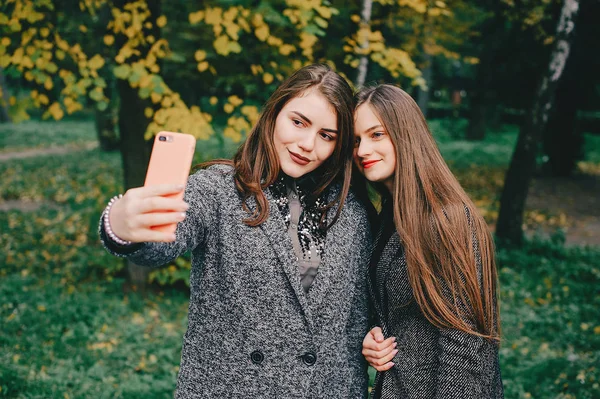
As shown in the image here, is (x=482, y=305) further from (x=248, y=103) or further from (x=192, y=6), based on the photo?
(x=192, y=6)

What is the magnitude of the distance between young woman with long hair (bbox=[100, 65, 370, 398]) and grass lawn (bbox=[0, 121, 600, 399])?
0.74 metres

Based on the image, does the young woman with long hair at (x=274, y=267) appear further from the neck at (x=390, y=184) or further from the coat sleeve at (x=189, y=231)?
the neck at (x=390, y=184)

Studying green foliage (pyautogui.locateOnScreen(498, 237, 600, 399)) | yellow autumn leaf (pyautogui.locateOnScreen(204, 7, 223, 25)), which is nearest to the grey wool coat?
yellow autumn leaf (pyautogui.locateOnScreen(204, 7, 223, 25))

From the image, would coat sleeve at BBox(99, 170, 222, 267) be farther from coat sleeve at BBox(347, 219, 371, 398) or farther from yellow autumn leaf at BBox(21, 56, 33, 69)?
yellow autumn leaf at BBox(21, 56, 33, 69)

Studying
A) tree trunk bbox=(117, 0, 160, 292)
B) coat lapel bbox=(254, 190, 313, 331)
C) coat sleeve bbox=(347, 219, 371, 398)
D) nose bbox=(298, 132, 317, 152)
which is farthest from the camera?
tree trunk bbox=(117, 0, 160, 292)

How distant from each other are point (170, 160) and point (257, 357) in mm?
821

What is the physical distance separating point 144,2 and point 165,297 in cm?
314

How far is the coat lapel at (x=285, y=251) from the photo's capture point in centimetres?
179

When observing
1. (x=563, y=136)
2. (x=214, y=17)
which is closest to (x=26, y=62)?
(x=214, y=17)

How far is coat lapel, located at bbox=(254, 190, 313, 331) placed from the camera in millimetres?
1792

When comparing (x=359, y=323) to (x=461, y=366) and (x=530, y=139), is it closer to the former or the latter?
(x=461, y=366)

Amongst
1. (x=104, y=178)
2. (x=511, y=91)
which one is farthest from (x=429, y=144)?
(x=511, y=91)

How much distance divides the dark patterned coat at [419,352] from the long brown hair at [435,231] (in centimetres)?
7

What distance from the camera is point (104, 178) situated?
43.3 feet
